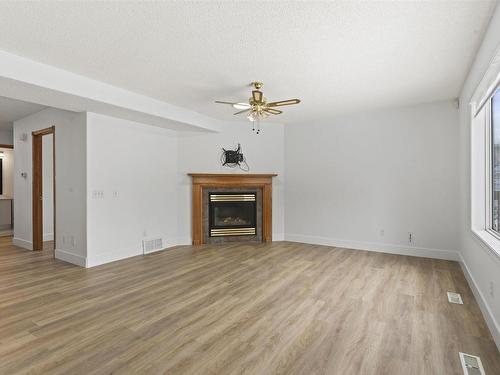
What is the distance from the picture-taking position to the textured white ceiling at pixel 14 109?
4570 mm

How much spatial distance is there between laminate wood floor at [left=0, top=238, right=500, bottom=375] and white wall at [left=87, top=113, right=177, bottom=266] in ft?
1.78

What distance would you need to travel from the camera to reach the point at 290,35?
8.20ft

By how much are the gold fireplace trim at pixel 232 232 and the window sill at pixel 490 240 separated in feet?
12.6

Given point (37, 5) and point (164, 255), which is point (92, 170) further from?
point (37, 5)

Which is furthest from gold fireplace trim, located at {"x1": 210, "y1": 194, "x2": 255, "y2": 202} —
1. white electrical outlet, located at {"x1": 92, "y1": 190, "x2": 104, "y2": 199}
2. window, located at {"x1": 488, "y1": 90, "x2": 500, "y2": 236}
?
window, located at {"x1": 488, "y1": 90, "x2": 500, "y2": 236}

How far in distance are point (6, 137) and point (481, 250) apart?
938cm

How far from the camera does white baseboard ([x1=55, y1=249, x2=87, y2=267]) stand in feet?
13.9

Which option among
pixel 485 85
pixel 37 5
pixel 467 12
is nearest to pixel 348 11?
pixel 467 12

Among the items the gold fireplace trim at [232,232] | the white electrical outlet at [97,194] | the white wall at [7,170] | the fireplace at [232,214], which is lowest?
the gold fireplace trim at [232,232]

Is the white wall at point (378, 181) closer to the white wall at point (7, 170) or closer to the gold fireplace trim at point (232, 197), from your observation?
the gold fireplace trim at point (232, 197)

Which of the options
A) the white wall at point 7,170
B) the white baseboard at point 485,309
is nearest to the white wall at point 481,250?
the white baseboard at point 485,309

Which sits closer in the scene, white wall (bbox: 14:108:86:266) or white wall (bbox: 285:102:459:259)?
white wall (bbox: 14:108:86:266)

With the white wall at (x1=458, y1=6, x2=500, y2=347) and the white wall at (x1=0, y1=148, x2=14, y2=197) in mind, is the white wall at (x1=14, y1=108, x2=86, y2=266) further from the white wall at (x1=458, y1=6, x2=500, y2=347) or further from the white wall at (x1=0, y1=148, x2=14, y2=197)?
the white wall at (x1=458, y1=6, x2=500, y2=347)

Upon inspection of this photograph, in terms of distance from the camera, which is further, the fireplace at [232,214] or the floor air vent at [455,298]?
the fireplace at [232,214]
